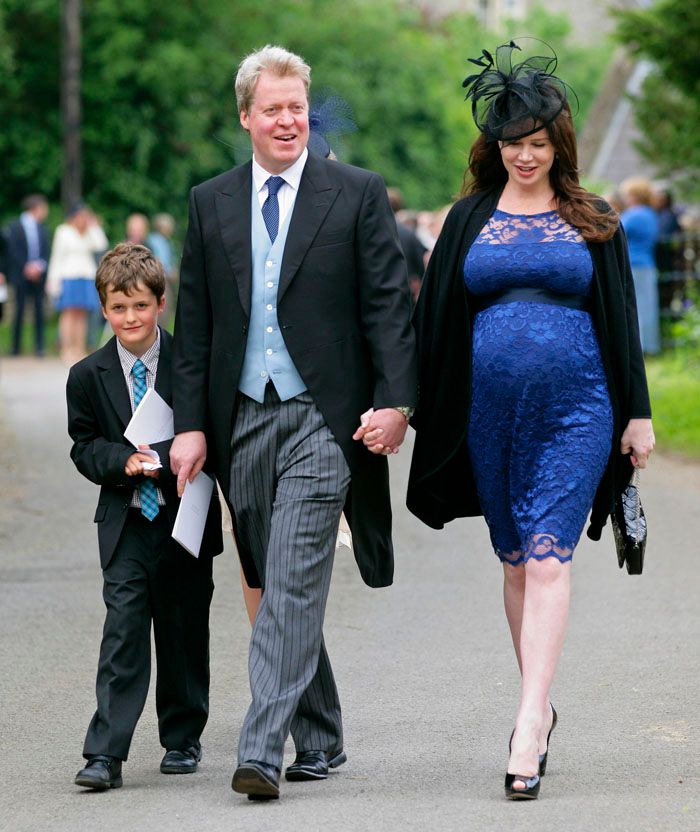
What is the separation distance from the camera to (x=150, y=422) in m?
5.35

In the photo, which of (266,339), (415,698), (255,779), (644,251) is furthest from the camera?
(644,251)

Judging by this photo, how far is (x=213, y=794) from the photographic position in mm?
5039

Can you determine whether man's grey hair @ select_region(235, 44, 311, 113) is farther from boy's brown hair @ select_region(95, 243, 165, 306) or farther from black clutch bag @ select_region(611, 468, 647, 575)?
black clutch bag @ select_region(611, 468, 647, 575)

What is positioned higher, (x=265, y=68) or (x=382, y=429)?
(x=265, y=68)

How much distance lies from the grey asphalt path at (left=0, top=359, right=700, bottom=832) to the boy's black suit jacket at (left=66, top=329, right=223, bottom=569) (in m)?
0.75

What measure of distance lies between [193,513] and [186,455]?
7.3 inches

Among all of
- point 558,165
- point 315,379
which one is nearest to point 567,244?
point 558,165

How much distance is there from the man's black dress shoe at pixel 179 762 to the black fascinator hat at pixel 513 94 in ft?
6.83

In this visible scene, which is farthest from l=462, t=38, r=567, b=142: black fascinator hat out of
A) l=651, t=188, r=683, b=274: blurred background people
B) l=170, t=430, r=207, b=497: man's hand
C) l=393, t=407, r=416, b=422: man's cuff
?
l=651, t=188, r=683, b=274: blurred background people

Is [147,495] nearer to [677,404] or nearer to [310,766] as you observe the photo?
[310,766]

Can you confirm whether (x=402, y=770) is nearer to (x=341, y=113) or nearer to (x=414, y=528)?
(x=341, y=113)

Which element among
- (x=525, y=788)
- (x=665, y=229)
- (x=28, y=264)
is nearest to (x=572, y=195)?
(x=525, y=788)

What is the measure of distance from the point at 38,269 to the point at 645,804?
19355 mm

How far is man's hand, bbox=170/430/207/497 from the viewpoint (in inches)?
204
